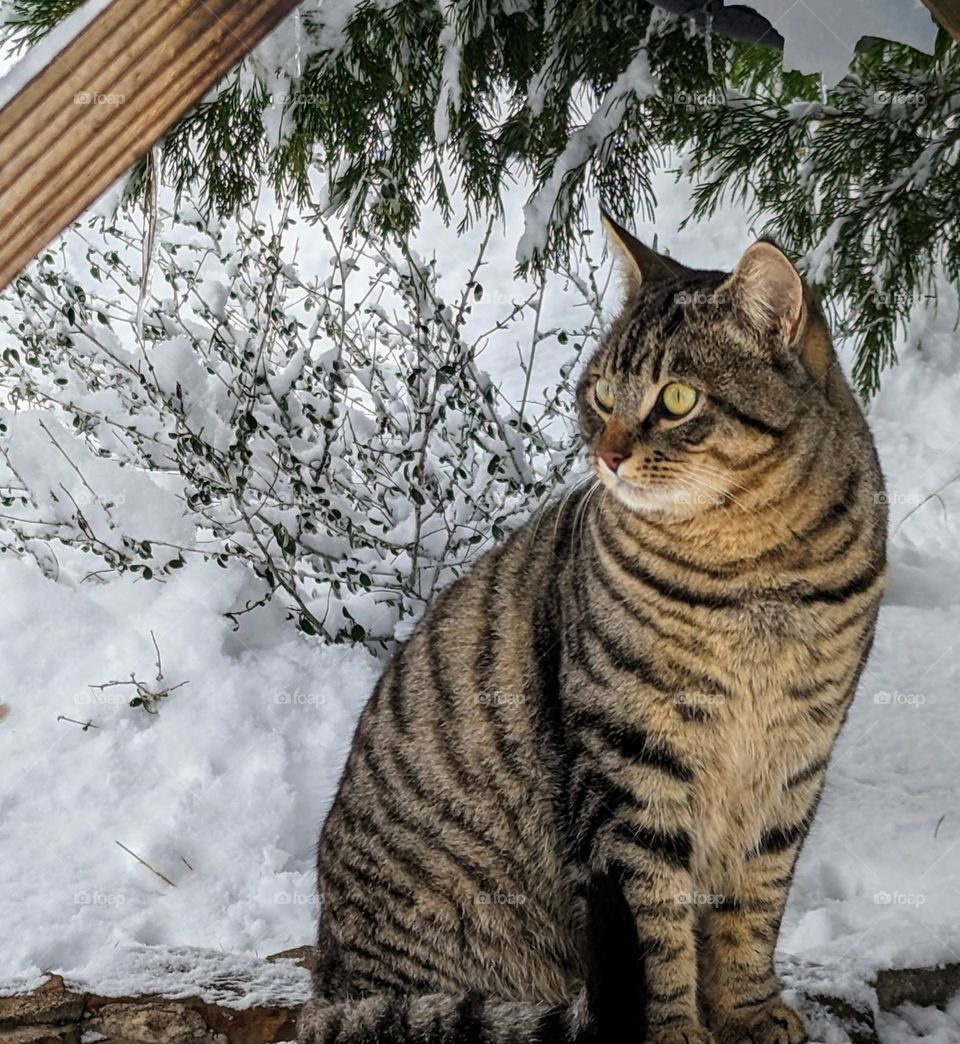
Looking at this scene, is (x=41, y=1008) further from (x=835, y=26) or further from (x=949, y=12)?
(x=835, y=26)

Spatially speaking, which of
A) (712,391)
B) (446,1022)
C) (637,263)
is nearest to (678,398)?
(712,391)

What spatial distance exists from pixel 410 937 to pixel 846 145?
2218mm

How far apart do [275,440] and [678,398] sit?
2.17 metres

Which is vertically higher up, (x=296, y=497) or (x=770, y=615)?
(x=296, y=497)

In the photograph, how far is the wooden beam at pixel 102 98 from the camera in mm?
1024

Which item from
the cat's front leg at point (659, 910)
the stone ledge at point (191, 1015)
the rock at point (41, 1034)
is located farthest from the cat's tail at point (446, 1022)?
the rock at point (41, 1034)

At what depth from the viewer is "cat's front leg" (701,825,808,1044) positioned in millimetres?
2039

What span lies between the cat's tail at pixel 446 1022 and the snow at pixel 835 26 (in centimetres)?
185

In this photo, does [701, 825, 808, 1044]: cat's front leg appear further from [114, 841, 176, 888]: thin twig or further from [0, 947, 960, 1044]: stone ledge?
[114, 841, 176, 888]: thin twig

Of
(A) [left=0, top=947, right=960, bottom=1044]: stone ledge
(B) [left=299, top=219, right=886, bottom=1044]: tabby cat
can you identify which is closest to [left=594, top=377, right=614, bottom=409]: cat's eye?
(B) [left=299, top=219, right=886, bottom=1044]: tabby cat

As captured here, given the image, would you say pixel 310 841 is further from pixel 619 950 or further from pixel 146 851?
pixel 619 950

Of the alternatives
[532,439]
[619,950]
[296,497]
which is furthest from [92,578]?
[619,950]

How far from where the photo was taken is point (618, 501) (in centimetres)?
204

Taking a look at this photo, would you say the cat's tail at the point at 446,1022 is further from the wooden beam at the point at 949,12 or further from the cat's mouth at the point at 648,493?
the wooden beam at the point at 949,12
